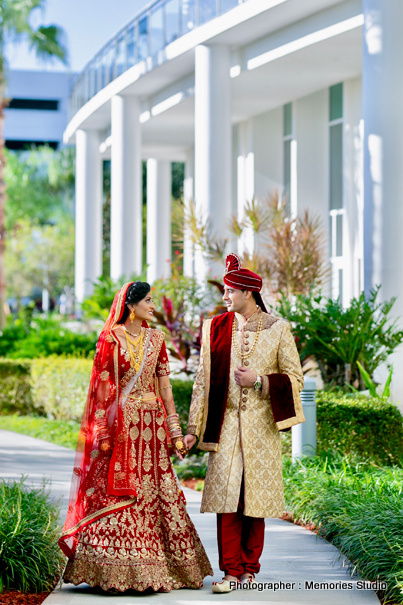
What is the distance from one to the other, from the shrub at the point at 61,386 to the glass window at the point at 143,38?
769 cm

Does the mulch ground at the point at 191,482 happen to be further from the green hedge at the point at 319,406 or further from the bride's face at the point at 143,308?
the bride's face at the point at 143,308

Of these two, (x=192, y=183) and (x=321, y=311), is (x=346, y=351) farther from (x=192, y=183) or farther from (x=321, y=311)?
(x=192, y=183)

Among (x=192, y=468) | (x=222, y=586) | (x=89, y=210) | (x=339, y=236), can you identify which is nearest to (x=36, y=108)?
(x=89, y=210)

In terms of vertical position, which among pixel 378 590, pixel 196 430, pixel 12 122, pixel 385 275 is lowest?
pixel 378 590

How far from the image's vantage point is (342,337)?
9.84 metres

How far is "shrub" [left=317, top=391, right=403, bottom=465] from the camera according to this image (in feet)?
27.5

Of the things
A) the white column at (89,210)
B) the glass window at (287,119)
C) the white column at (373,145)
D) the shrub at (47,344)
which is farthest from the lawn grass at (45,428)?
A: the white column at (89,210)

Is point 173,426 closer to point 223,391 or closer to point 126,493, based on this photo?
point 223,391

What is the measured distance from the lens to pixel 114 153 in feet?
68.8

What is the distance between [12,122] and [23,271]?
14499 mm

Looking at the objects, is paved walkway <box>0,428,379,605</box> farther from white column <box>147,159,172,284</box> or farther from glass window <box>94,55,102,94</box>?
white column <box>147,159,172,284</box>

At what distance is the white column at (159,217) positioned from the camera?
28469mm

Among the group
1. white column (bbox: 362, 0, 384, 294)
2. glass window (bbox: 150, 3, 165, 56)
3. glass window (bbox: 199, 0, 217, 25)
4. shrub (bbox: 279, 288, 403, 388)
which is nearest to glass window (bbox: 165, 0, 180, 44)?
glass window (bbox: 150, 3, 165, 56)

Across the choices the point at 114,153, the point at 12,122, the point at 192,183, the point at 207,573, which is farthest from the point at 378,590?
the point at 12,122
